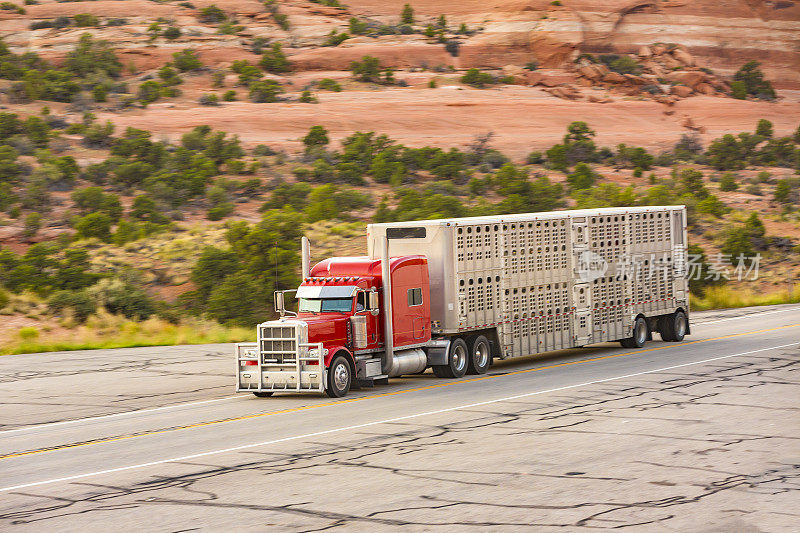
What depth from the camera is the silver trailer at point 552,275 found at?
22062 millimetres

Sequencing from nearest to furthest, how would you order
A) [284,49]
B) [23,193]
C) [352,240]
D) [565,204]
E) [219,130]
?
1. [352,240]
2. [23,193]
3. [565,204]
4. [219,130]
5. [284,49]

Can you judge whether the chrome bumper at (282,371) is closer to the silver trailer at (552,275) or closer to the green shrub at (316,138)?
the silver trailer at (552,275)

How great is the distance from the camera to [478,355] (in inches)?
899

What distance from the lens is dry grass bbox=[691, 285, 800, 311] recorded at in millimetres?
43906

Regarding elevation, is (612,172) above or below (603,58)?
below

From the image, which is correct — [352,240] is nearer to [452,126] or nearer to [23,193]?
[23,193]

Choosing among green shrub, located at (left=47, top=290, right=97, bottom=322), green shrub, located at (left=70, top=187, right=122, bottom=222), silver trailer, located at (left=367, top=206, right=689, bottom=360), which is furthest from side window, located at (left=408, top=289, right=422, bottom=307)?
green shrub, located at (left=70, top=187, right=122, bottom=222)

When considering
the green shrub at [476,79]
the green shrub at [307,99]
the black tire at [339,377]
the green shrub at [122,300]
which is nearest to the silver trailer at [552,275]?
the black tire at [339,377]

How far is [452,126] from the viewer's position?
254ft

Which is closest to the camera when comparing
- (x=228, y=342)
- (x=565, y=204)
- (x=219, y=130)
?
(x=228, y=342)

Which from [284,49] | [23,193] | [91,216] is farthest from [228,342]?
[284,49]

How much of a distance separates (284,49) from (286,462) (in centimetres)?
8263

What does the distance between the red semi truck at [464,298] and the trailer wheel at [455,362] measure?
0.03 metres

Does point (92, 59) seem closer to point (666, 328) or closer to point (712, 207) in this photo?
point (712, 207)
